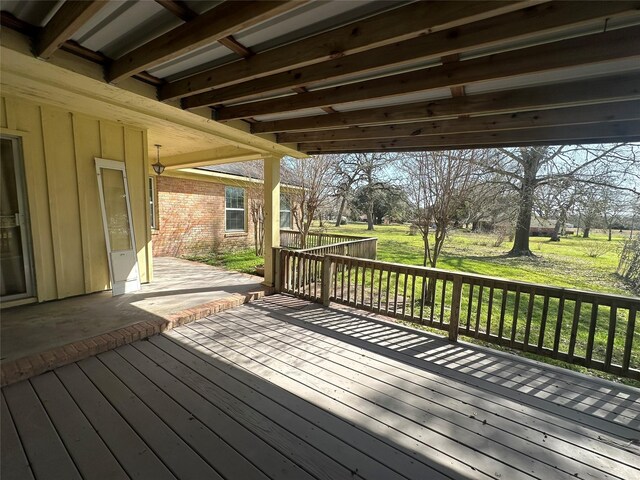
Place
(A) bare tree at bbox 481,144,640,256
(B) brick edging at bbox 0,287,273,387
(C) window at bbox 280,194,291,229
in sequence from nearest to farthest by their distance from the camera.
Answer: (B) brick edging at bbox 0,287,273,387, (A) bare tree at bbox 481,144,640,256, (C) window at bbox 280,194,291,229

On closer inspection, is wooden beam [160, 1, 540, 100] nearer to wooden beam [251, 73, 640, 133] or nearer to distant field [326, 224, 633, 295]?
wooden beam [251, 73, 640, 133]

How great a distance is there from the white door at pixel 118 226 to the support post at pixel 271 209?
217 centimetres

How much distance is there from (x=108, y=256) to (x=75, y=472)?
349cm

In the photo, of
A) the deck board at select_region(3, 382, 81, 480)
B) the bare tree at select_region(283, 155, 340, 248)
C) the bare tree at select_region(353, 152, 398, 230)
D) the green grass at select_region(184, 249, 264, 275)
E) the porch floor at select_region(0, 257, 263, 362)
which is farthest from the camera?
the bare tree at select_region(353, 152, 398, 230)

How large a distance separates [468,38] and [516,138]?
2.33 metres

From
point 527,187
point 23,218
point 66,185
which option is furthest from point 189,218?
Result: point 527,187

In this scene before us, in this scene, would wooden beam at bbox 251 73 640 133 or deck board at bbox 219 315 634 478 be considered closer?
deck board at bbox 219 315 634 478

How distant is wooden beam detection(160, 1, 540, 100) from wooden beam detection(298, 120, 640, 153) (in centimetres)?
243

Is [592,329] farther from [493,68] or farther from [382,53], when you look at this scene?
[382,53]

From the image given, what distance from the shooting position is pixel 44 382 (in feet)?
7.83

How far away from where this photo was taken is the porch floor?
2.86 m

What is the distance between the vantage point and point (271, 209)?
17.4 ft

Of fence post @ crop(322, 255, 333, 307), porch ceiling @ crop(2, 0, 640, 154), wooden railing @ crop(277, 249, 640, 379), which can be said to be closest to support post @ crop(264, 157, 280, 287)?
wooden railing @ crop(277, 249, 640, 379)

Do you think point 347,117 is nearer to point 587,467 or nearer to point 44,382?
point 587,467
